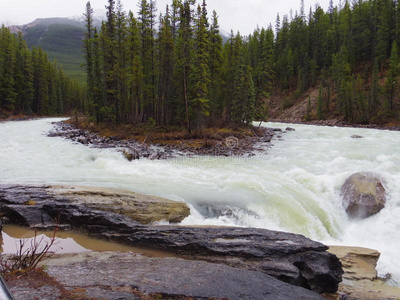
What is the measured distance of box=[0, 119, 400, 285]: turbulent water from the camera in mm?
9086

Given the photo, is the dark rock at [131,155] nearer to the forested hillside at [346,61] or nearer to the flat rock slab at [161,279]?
the flat rock slab at [161,279]

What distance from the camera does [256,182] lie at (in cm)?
1251

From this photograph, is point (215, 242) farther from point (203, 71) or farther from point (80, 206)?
point (203, 71)

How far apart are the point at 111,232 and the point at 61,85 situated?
92768mm

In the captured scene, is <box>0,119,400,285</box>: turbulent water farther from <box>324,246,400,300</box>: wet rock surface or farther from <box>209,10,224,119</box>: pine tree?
<box>209,10,224,119</box>: pine tree

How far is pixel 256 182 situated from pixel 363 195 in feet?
14.5

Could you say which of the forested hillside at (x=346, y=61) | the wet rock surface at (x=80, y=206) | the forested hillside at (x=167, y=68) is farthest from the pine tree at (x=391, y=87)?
the wet rock surface at (x=80, y=206)

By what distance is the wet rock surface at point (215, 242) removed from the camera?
546 centimetres

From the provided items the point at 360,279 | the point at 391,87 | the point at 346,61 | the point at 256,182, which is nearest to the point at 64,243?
the point at 360,279

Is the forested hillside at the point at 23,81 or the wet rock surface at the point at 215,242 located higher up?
the forested hillside at the point at 23,81

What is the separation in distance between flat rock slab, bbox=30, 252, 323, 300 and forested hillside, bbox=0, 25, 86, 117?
62.4m

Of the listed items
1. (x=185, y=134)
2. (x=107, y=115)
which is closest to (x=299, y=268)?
(x=185, y=134)

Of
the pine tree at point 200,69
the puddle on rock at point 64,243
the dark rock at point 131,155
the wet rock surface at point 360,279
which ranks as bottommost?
the wet rock surface at point 360,279

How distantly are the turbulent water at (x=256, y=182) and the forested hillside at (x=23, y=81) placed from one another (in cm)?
4564
